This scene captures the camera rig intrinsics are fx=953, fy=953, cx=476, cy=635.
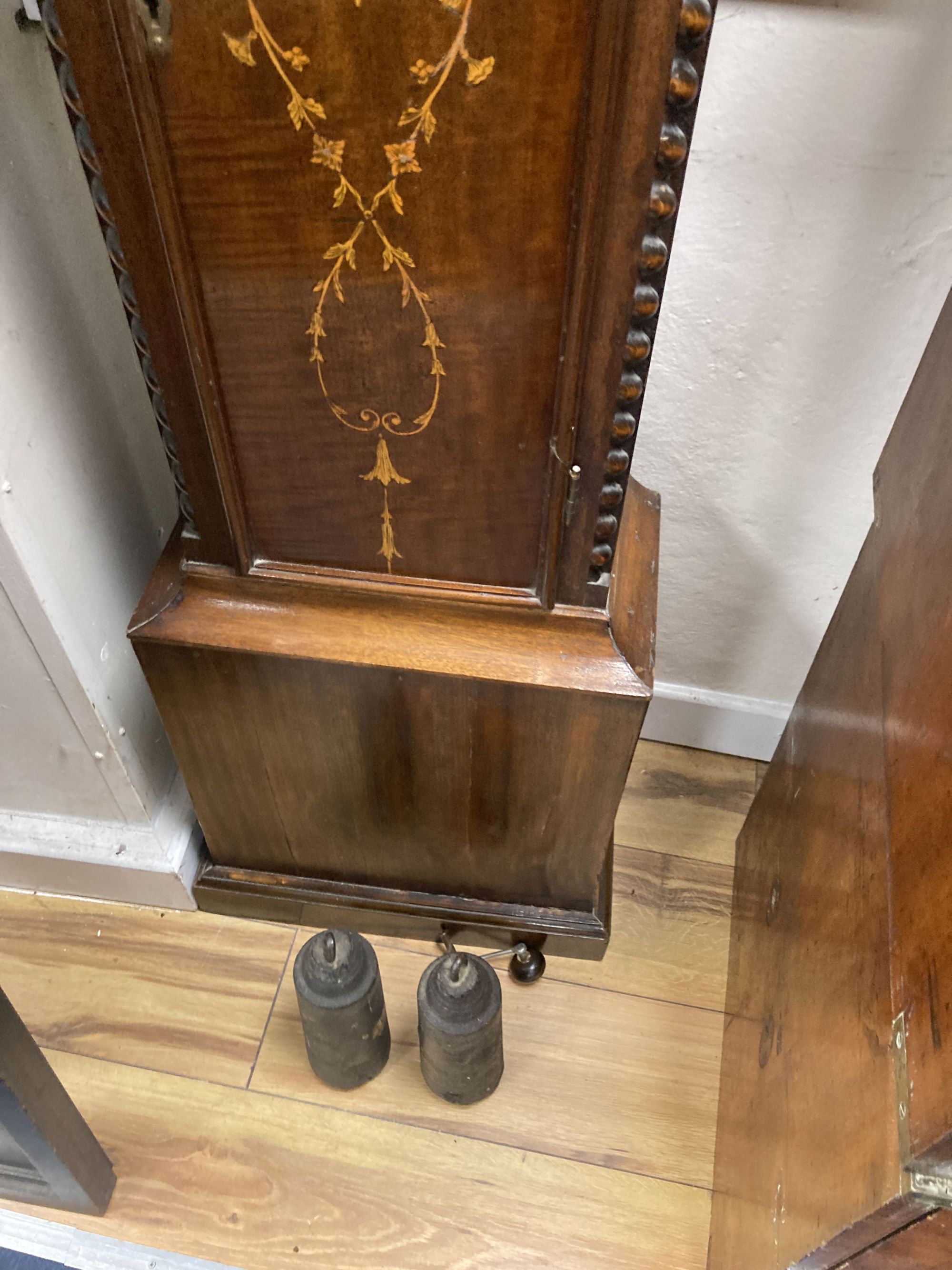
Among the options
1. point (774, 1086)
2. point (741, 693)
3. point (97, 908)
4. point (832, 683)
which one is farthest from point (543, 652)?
point (97, 908)

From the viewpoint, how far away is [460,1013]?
0.96 metres

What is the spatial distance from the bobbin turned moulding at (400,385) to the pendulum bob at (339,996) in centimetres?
14

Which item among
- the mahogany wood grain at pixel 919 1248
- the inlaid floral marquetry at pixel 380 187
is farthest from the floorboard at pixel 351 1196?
the inlaid floral marquetry at pixel 380 187

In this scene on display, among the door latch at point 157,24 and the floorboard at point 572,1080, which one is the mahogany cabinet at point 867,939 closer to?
the floorboard at point 572,1080

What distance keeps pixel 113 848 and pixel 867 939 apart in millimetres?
873

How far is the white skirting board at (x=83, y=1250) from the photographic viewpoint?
38.3 inches

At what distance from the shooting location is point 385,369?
67 cm

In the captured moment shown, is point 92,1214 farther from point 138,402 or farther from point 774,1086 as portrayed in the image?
point 138,402

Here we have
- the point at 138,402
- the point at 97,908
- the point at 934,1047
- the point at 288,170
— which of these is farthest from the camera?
the point at 97,908

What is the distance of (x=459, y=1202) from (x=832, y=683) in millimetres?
675

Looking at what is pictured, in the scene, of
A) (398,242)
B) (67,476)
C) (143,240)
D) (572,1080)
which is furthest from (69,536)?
(572,1080)

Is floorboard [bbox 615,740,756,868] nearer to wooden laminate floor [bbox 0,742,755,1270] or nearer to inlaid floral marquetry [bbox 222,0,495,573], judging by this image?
wooden laminate floor [bbox 0,742,755,1270]

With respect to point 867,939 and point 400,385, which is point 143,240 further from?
point 867,939

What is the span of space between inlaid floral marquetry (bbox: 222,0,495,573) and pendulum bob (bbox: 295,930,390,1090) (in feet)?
1.71
